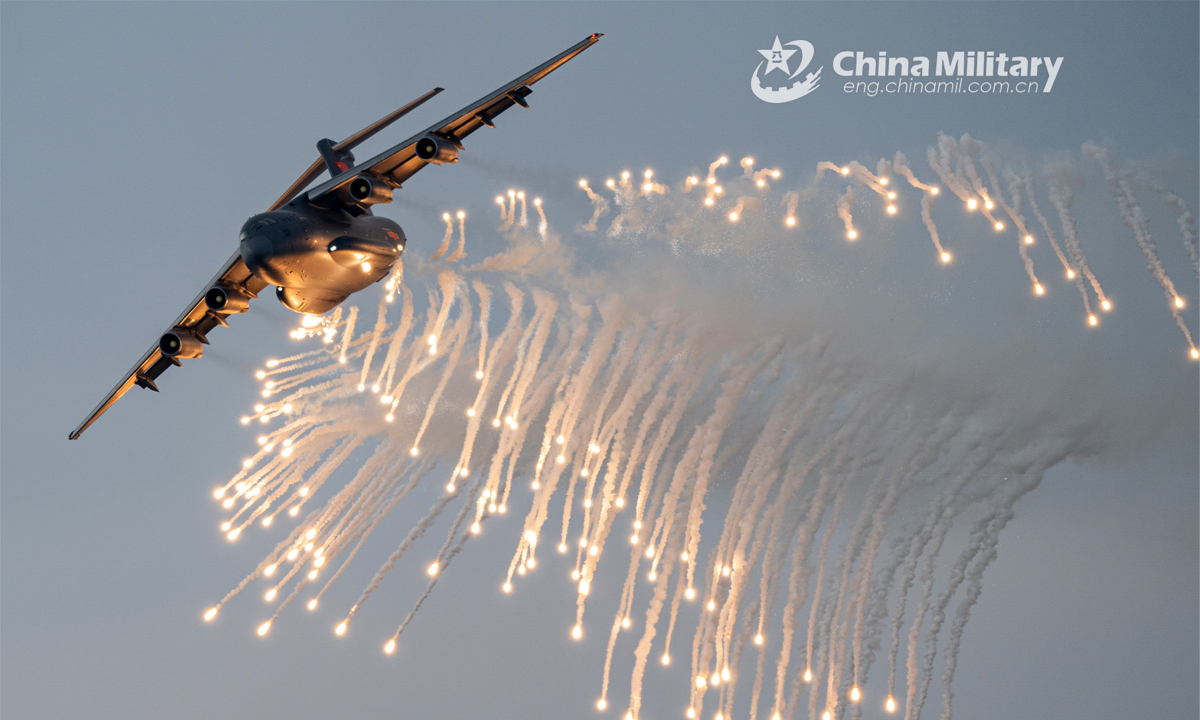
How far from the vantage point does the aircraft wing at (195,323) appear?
75.9 feet

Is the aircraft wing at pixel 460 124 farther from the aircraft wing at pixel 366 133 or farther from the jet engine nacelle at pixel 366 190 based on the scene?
the aircraft wing at pixel 366 133

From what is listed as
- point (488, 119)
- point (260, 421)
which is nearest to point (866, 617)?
point (488, 119)

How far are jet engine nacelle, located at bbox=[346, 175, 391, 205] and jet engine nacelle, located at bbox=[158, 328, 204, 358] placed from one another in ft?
25.2

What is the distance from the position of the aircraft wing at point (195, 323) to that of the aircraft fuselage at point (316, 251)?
9.66ft

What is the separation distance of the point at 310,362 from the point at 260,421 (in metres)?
2.31

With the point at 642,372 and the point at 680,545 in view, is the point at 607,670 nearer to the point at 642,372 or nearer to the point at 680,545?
the point at 680,545

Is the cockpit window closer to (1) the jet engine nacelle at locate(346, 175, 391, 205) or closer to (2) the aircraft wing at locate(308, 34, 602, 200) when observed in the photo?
(2) the aircraft wing at locate(308, 34, 602, 200)

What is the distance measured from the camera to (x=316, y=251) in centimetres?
1981

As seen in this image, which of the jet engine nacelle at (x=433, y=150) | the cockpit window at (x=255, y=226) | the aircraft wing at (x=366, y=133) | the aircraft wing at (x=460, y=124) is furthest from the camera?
the aircraft wing at (x=366, y=133)

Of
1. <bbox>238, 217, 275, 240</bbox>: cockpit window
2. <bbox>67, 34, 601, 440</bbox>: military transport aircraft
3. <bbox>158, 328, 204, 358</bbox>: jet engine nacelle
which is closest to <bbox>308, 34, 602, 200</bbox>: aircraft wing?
<bbox>67, 34, 601, 440</bbox>: military transport aircraft

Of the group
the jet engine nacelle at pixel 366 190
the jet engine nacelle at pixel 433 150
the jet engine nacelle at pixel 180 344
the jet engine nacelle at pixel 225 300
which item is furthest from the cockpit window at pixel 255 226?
the jet engine nacelle at pixel 180 344

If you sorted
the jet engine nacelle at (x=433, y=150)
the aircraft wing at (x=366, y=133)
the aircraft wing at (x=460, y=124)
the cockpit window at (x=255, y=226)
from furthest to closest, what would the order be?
the aircraft wing at (x=366, y=133) → the aircraft wing at (x=460, y=124) → the jet engine nacelle at (x=433, y=150) → the cockpit window at (x=255, y=226)

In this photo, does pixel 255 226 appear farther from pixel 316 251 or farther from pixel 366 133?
pixel 366 133

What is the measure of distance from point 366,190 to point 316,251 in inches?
73.2
